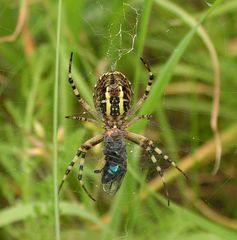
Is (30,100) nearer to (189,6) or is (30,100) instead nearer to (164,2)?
(164,2)

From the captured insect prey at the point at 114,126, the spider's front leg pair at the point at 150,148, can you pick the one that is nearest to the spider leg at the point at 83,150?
the captured insect prey at the point at 114,126

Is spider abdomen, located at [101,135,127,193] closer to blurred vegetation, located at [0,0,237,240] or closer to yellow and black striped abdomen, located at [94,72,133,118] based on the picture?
blurred vegetation, located at [0,0,237,240]

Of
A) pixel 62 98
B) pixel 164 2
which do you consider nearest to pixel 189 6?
pixel 164 2

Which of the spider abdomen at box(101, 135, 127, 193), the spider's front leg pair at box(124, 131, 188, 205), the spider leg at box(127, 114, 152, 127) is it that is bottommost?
the spider abdomen at box(101, 135, 127, 193)

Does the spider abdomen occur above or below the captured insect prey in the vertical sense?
below

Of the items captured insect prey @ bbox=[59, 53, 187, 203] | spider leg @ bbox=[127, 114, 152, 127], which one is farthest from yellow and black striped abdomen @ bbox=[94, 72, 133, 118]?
spider leg @ bbox=[127, 114, 152, 127]

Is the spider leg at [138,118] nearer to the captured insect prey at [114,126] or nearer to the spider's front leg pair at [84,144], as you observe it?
the captured insect prey at [114,126]
